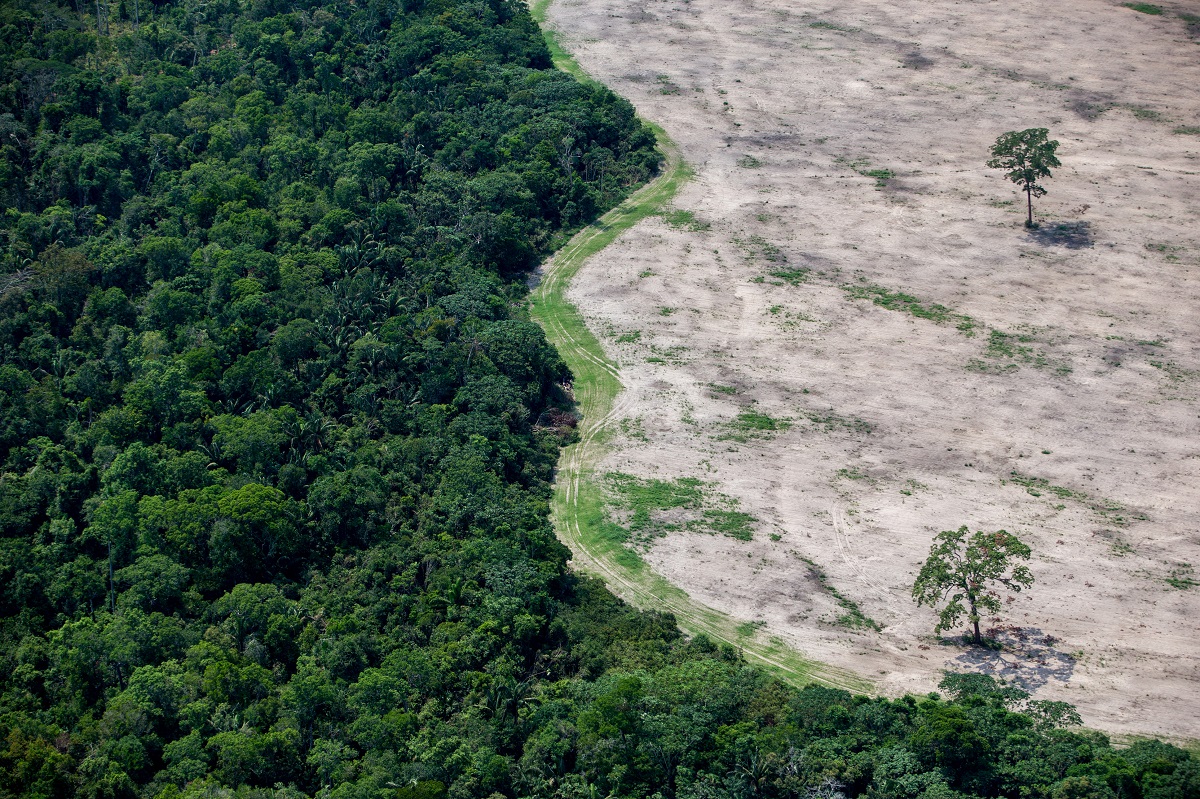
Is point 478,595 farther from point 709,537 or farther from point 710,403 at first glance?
point 710,403

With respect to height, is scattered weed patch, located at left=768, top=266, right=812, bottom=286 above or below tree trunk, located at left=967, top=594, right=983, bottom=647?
above

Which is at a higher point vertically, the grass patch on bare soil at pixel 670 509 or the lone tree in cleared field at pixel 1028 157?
the lone tree in cleared field at pixel 1028 157

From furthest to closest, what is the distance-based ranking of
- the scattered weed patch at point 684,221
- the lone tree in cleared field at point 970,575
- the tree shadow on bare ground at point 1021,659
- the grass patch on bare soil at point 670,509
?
the scattered weed patch at point 684,221
the grass patch on bare soil at point 670,509
the lone tree in cleared field at point 970,575
the tree shadow on bare ground at point 1021,659

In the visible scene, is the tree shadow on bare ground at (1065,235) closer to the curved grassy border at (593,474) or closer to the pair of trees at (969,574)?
the curved grassy border at (593,474)

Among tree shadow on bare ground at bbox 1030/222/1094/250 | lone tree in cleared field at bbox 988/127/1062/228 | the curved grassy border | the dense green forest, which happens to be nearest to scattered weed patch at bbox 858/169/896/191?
lone tree in cleared field at bbox 988/127/1062/228

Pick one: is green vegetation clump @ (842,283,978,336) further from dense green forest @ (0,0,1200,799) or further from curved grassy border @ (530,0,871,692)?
dense green forest @ (0,0,1200,799)

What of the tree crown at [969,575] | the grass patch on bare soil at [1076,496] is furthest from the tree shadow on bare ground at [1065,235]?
the tree crown at [969,575]

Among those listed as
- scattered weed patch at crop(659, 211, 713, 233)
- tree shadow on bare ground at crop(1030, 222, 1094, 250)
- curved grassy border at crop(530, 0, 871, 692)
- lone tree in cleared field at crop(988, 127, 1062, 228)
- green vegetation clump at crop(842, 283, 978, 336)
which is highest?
lone tree in cleared field at crop(988, 127, 1062, 228)
